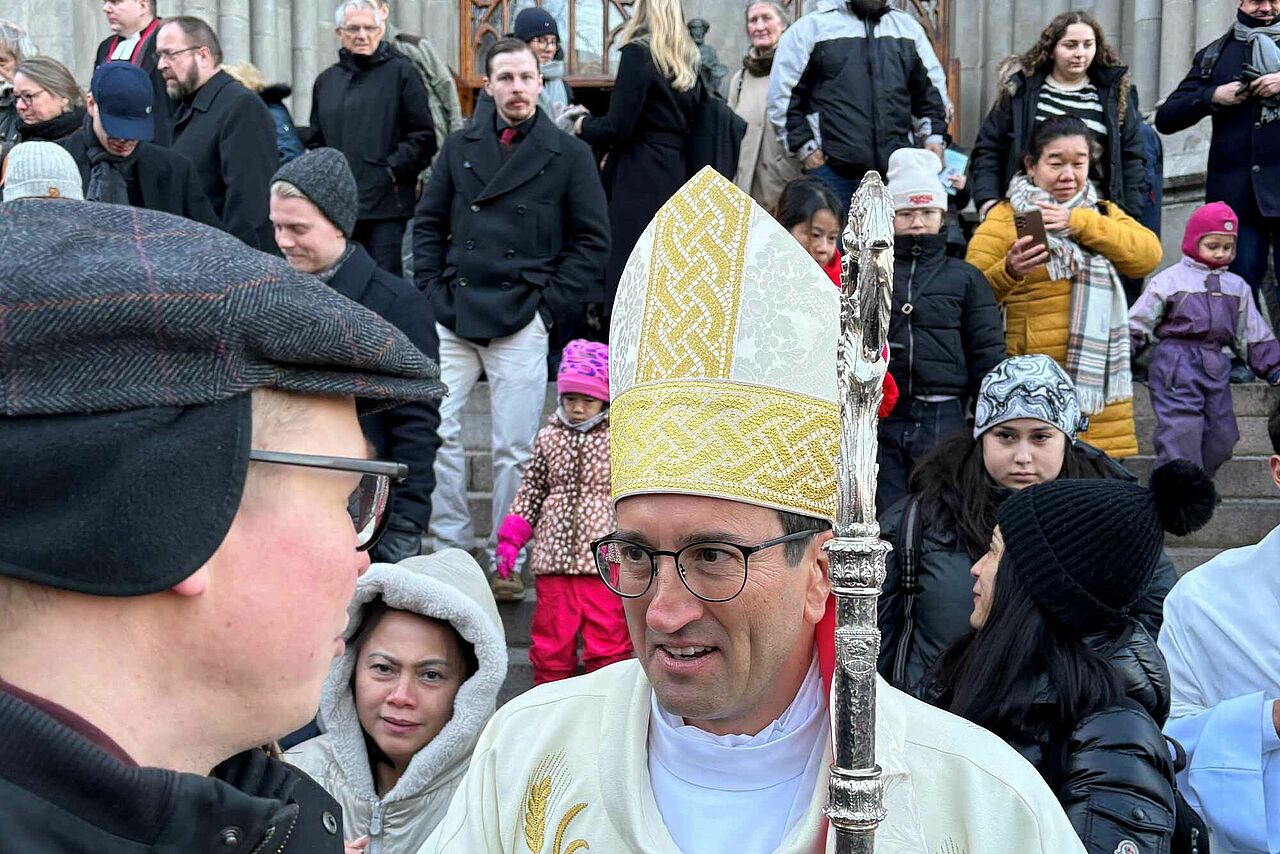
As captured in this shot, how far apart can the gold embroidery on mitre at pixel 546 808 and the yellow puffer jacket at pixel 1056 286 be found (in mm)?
4777

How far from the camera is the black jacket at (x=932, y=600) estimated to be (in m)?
4.09

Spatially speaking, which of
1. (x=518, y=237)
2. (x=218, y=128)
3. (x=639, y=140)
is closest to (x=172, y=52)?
(x=218, y=128)

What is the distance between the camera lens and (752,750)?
2367 mm

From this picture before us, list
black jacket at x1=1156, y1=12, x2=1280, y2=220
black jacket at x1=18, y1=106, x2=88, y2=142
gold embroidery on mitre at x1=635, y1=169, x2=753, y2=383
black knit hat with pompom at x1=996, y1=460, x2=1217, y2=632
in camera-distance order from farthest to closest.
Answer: black jacket at x1=1156, y1=12, x2=1280, y2=220 → black jacket at x1=18, y1=106, x2=88, y2=142 → black knit hat with pompom at x1=996, y1=460, x2=1217, y2=632 → gold embroidery on mitre at x1=635, y1=169, x2=753, y2=383

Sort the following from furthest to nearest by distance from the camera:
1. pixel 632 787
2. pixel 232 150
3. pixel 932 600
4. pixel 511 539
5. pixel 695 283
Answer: pixel 232 150 → pixel 511 539 → pixel 932 600 → pixel 695 283 → pixel 632 787

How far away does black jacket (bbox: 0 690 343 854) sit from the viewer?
120 centimetres

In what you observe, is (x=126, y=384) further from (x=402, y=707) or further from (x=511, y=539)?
(x=511, y=539)

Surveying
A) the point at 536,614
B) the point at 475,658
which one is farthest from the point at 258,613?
the point at 536,614

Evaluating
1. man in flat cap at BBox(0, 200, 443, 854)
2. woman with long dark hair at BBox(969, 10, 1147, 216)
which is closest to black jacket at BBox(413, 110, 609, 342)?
woman with long dark hair at BBox(969, 10, 1147, 216)

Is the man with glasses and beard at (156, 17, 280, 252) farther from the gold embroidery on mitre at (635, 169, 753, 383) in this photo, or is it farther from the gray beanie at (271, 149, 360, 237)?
the gold embroidery on mitre at (635, 169, 753, 383)

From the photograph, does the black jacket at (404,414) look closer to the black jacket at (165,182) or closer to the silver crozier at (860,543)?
the black jacket at (165,182)

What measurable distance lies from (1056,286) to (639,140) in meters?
2.37

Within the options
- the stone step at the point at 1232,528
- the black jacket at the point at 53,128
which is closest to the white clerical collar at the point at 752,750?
the stone step at the point at 1232,528

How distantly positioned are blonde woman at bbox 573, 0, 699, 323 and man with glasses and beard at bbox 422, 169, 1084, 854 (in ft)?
17.0
